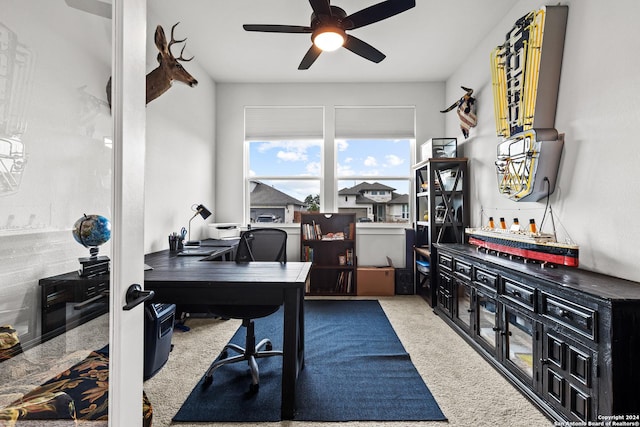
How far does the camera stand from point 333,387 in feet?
6.88

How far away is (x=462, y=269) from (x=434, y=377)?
105 centimetres

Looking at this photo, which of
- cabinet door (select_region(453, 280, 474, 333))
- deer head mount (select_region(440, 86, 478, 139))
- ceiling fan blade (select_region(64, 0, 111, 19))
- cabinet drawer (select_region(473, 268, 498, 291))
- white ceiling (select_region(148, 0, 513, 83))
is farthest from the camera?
deer head mount (select_region(440, 86, 478, 139))

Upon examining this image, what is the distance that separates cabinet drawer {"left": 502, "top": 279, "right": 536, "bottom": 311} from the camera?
6.32 feet

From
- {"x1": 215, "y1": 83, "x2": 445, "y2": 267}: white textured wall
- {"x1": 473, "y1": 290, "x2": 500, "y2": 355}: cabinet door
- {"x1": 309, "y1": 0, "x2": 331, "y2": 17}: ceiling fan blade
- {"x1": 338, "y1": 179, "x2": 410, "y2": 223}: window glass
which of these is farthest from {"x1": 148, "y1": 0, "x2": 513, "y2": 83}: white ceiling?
{"x1": 473, "y1": 290, "x2": 500, "y2": 355}: cabinet door

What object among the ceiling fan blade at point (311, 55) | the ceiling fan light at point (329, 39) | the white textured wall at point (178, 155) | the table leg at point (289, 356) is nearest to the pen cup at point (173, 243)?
the white textured wall at point (178, 155)

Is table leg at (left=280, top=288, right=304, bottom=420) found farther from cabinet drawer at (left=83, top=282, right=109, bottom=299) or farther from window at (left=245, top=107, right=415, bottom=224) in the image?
window at (left=245, top=107, right=415, bottom=224)

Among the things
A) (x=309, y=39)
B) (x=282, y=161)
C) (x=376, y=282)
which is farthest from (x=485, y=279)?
(x=282, y=161)

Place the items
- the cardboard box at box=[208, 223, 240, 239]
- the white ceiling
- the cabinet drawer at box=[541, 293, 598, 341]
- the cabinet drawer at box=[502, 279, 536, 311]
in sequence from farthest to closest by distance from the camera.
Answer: the cardboard box at box=[208, 223, 240, 239], the white ceiling, the cabinet drawer at box=[502, 279, 536, 311], the cabinet drawer at box=[541, 293, 598, 341]

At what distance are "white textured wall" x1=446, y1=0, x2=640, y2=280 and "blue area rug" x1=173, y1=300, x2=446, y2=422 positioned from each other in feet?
4.75

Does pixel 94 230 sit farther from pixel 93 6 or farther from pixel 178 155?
pixel 178 155

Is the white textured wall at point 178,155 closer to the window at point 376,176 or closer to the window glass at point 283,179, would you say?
the window glass at point 283,179

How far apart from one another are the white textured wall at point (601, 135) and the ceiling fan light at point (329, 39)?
1.64m

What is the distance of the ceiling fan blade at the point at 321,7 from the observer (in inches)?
85.0

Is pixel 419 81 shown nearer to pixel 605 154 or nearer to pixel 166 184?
pixel 605 154
